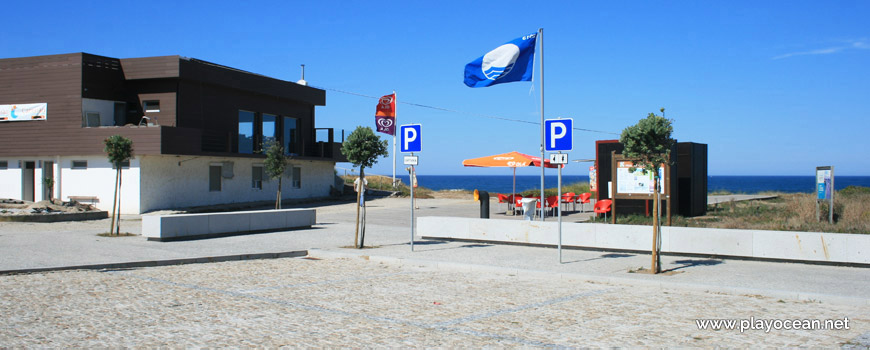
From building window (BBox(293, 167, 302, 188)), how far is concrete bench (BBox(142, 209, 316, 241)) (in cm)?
1624

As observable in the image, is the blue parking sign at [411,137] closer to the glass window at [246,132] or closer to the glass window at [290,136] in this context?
the glass window at [246,132]

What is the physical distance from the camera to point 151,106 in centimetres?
2858

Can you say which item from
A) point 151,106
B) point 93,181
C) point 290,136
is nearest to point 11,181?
point 93,181

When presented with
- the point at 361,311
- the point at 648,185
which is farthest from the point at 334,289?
the point at 648,185

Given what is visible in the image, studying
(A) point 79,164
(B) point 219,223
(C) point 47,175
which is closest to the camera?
(B) point 219,223

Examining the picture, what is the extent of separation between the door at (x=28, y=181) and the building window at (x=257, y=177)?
9473 mm

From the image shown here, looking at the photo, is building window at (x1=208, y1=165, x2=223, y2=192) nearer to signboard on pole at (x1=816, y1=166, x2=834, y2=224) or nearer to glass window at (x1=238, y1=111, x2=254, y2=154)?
glass window at (x1=238, y1=111, x2=254, y2=154)

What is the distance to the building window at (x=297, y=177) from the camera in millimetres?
35969

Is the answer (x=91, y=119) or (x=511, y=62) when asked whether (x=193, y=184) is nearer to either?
(x=91, y=119)

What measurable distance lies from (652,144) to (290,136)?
27.7m

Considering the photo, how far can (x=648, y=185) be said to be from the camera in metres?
18.4

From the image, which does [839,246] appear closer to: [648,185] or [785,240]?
[785,240]

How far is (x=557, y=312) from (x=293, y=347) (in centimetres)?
321

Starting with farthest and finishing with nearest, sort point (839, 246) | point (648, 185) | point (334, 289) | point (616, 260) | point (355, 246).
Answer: point (648, 185)
point (355, 246)
point (616, 260)
point (839, 246)
point (334, 289)
